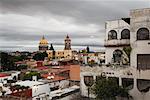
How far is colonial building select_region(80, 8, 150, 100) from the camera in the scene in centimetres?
2345

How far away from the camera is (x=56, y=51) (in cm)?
15012

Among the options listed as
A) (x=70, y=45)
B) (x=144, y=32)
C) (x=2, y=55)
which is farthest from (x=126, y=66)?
(x=70, y=45)

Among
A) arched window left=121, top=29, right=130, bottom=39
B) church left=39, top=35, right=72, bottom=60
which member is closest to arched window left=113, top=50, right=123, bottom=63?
arched window left=121, top=29, right=130, bottom=39

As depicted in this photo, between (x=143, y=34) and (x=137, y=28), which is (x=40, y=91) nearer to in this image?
(x=137, y=28)

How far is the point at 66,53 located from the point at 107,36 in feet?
343

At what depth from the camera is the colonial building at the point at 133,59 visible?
23453 millimetres

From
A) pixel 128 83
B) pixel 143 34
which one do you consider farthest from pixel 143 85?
pixel 143 34

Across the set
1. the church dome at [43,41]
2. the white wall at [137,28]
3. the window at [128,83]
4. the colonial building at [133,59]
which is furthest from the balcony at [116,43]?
the church dome at [43,41]

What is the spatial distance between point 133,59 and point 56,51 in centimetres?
12694

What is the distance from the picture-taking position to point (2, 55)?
75312 mm

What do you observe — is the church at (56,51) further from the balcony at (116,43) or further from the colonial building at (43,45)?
the balcony at (116,43)

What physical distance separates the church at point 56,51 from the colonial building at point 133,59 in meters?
89.6

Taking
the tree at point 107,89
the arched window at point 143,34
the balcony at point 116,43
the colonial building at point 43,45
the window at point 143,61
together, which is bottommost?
the tree at point 107,89

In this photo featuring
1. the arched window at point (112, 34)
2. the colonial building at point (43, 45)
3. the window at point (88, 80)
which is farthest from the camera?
the colonial building at point (43, 45)
